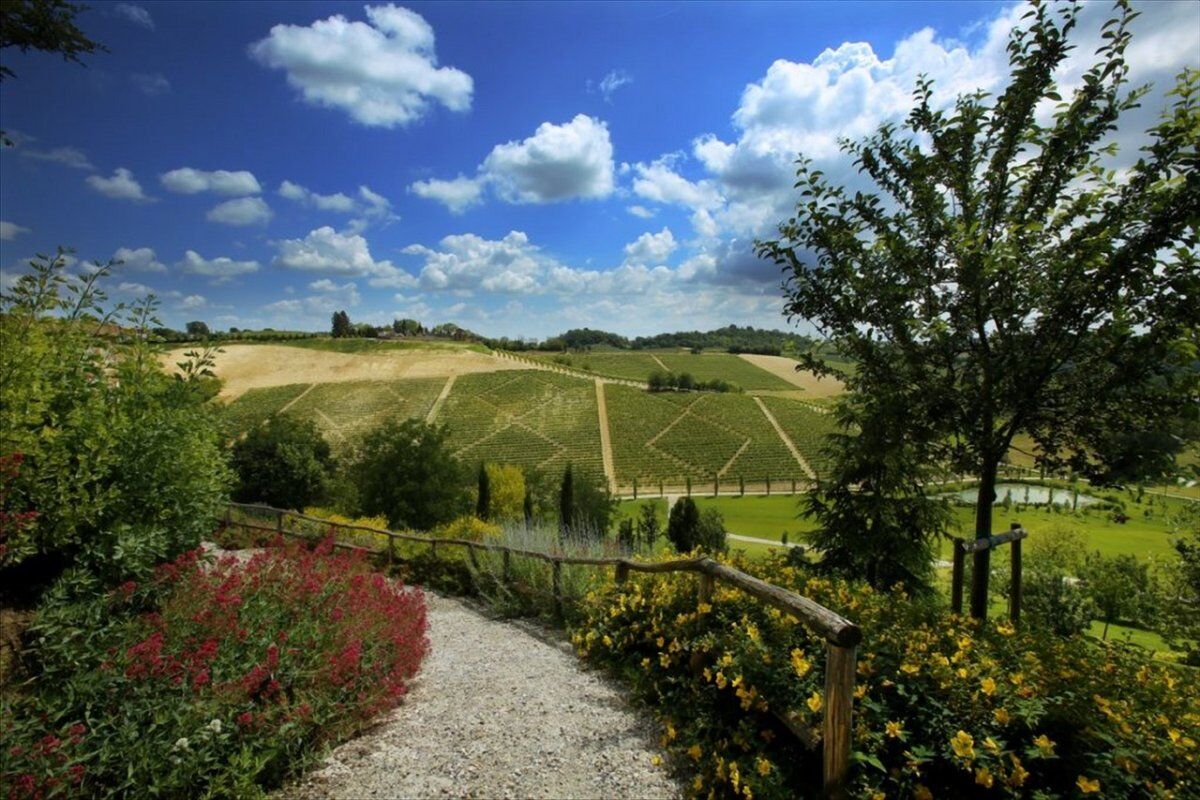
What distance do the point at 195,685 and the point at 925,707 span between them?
4.19 m

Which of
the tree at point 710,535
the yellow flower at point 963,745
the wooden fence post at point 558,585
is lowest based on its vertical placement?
the tree at point 710,535

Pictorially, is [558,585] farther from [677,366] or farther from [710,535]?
[677,366]

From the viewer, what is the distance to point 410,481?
28.7 metres

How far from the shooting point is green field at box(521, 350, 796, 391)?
101 m

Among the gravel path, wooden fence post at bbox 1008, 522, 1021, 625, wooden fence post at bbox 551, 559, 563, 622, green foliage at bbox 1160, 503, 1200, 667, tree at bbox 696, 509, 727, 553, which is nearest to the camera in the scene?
the gravel path

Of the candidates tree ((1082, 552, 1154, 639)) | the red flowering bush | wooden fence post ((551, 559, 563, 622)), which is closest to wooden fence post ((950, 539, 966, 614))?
wooden fence post ((551, 559, 563, 622))

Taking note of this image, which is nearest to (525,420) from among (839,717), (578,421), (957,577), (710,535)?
(578,421)

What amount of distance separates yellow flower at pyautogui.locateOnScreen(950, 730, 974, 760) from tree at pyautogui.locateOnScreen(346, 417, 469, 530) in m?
27.7

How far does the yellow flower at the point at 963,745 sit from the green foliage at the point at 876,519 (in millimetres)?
5569

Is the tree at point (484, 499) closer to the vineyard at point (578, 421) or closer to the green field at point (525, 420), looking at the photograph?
the green field at point (525, 420)

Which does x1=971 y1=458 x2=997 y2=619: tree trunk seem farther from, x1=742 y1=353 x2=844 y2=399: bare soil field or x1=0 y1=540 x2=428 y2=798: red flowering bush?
x1=742 y1=353 x2=844 y2=399: bare soil field

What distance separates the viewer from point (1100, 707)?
2303mm

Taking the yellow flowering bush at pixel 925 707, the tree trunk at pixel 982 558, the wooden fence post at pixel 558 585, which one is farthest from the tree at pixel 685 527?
the yellow flowering bush at pixel 925 707

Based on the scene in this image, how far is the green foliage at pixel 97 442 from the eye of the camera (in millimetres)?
3459
